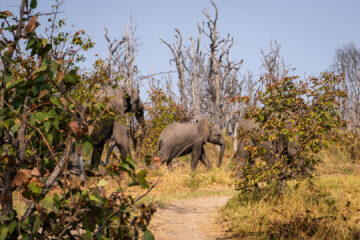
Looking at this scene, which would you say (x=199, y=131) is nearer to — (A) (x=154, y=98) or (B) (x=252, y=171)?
(A) (x=154, y=98)

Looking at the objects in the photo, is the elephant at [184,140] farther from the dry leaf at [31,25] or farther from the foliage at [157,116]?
the dry leaf at [31,25]

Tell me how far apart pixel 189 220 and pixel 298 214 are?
181cm

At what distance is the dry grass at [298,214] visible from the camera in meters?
4.75

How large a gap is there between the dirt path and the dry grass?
0.29 meters

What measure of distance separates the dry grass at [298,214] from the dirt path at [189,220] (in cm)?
29

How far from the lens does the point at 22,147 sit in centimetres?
229

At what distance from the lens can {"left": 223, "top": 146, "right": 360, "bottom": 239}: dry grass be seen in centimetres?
475

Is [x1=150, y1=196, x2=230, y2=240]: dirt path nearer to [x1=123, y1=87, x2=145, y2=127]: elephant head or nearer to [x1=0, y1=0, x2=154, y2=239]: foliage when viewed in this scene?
[x1=0, y1=0, x2=154, y2=239]: foliage

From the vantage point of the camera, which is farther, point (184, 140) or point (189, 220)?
point (184, 140)

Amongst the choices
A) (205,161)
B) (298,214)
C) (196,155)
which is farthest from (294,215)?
(205,161)

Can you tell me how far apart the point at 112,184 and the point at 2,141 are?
23.7 feet

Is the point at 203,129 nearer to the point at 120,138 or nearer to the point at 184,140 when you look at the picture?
the point at 184,140

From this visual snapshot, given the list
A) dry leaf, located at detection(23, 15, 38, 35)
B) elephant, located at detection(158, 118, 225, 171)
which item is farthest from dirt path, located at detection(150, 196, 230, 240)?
elephant, located at detection(158, 118, 225, 171)

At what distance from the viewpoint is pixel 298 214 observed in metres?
5.18
